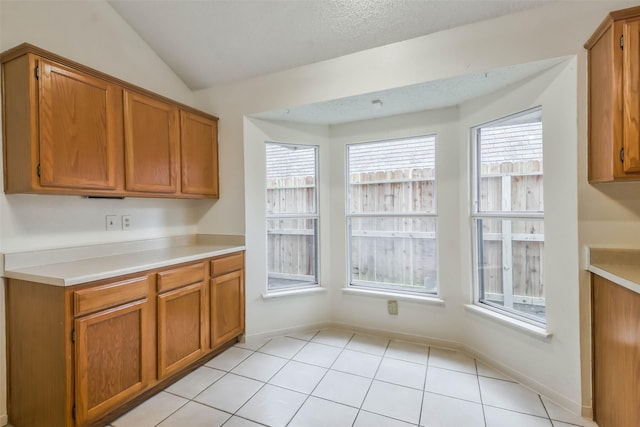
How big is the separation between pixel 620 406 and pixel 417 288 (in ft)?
4.91

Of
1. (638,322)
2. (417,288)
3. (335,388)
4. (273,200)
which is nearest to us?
(638,322)

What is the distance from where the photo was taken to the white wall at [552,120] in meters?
1.73

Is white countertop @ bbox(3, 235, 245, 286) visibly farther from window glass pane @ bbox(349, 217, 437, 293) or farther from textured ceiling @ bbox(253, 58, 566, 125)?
textured ceiling @ bbox(253, 58, 566, 125)

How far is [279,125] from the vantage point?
2965 mm

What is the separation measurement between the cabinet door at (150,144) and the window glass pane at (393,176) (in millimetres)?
1672

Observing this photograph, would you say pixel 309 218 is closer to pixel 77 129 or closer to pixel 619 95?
Result: pixel 77 129

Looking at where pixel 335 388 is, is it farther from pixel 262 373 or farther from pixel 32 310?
pixel 32 310

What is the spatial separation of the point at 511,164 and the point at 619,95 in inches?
31.0

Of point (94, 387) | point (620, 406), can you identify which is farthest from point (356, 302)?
point (94, 387)

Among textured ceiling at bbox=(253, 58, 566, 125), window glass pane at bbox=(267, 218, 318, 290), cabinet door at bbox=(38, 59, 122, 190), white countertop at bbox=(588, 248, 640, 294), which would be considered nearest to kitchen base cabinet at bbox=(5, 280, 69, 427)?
cabinet door at bbox=(38, 59, 122, 190)

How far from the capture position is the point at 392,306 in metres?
2.81

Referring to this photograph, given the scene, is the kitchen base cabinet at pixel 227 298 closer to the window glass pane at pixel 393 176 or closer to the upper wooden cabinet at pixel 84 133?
the upper wooden cabinet at pixel 84 133

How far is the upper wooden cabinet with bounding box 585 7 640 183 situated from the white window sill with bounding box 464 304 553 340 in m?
1.04

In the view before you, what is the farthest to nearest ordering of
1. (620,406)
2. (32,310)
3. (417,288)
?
(417,288) → (32,310) → (620,406)
